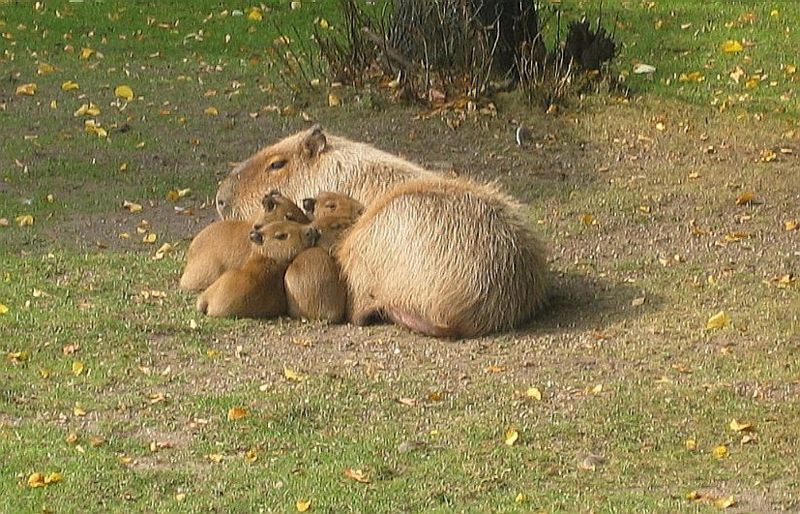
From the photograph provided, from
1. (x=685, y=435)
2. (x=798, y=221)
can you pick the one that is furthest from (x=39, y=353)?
(x=798, y=221)

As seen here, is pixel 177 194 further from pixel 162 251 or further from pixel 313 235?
pixel 313 235

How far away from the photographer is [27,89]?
11.1 metres

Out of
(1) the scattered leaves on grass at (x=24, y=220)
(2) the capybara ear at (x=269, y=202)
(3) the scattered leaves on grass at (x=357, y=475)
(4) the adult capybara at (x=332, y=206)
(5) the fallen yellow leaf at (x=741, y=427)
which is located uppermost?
(2) the capybara ear at (x=269, y=202)

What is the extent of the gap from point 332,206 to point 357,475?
2393 mm

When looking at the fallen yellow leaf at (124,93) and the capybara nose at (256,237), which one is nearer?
the capybara nose at (256,237)

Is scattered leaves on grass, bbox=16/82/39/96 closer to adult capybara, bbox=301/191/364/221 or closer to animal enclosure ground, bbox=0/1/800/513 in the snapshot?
animal enclosure ground, bbox=0/1/800/513

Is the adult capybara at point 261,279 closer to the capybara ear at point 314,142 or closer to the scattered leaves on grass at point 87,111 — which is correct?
the capybara ear at point 314,142

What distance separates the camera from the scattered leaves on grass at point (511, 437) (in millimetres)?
5457

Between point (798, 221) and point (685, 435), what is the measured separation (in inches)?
129

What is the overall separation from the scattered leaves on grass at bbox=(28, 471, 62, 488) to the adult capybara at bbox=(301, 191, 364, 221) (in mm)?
2483

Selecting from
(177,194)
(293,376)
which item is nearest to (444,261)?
(293,376)

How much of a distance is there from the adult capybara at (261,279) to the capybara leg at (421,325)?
20.8 inches

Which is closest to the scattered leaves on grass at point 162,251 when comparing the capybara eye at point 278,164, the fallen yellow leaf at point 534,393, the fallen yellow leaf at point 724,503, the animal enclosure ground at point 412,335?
the animal enclosure ground at point 412,335

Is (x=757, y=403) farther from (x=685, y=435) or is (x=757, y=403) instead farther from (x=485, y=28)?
(x=485, y=28)
